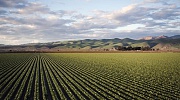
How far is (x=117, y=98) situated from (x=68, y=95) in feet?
13.7

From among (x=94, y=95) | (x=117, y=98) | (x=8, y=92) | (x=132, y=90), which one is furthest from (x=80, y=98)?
(x=8, y=92)

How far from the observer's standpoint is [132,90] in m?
19.4

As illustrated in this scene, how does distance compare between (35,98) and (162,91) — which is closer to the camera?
(35,98)

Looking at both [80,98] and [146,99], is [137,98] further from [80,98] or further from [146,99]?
[80,98]

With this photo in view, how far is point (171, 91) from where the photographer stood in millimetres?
18812

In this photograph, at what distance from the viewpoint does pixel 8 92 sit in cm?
1934

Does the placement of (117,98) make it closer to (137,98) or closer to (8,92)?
(137,98)

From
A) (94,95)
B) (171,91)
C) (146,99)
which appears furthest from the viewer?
(171,91)

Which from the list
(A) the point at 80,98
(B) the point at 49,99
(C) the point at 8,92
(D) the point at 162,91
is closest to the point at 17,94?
(C) the point at 8,92

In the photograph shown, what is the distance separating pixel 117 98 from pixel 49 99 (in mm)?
5304

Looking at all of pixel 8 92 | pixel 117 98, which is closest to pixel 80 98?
pixel 117 98

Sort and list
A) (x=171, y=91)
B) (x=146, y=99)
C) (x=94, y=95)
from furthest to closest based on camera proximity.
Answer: (x=171, y=91) → (x=94, y=95) → (x=146, y=99)

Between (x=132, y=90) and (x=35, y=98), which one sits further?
(x=132, y=90)

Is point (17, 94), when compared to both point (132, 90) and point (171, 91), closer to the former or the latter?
point (132, 90)
